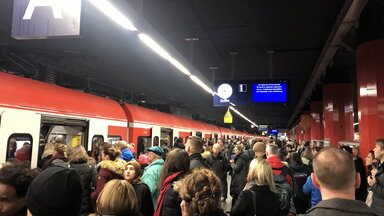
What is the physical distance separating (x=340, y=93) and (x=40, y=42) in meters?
10.6

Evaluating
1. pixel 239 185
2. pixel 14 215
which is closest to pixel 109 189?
pixel 14 215

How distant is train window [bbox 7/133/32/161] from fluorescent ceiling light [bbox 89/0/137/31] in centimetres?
250

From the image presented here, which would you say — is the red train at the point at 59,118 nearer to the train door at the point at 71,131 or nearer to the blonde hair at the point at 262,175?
the train door at the point at 71,131

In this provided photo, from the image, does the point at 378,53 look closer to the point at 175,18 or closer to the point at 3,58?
the point at 175,18

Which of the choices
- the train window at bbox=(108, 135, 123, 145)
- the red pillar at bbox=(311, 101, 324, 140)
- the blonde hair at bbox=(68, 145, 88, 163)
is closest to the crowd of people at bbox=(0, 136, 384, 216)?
the blonde hair at bbox=(68, 145, 88, 163)

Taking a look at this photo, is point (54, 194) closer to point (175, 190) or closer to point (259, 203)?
point (175, 190)

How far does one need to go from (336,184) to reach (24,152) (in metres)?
A: 4.77

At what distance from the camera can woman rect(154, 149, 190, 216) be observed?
2.54 metres

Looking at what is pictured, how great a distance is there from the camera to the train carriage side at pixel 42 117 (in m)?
4.45

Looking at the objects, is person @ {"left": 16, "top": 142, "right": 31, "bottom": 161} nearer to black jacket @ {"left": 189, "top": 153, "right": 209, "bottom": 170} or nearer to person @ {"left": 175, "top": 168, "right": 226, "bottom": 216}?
black jacket @ {"left": 189, "top": 153, "right": 209, "bottom": 170}

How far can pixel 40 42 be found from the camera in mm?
7891

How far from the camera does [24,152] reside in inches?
185

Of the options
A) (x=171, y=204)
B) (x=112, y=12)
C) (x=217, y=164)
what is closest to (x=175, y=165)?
(x=171, y=204)

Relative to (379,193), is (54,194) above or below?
above
